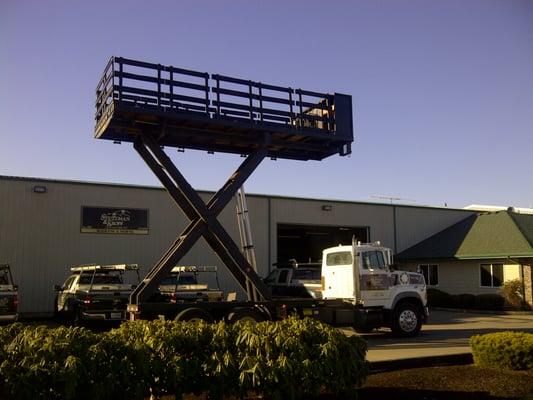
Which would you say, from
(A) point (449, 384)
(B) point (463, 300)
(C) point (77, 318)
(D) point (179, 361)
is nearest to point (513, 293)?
(B) point (463, 300)

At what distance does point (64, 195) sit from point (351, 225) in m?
15.3

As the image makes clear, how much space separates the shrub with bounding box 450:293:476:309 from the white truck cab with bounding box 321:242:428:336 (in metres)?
11.9

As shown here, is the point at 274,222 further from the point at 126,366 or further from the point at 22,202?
the point at 126,366

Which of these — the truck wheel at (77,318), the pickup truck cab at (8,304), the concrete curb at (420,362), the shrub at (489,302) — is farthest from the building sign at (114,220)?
the concrete curb at (420,362)

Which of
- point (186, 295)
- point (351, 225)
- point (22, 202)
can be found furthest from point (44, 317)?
point (351, 225)

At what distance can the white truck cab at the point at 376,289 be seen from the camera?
616 inches

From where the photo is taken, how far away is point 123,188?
1017 inches

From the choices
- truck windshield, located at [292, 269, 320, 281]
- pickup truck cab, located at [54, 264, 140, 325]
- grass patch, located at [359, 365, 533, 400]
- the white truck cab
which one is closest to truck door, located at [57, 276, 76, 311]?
pickup truck cab, located at [54, 264, 140, 325]

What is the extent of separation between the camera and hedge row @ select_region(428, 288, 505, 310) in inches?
1022

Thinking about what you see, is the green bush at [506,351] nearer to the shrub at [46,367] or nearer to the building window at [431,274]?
the shrub at [46,367]

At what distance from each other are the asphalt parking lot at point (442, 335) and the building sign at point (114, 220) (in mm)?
11482

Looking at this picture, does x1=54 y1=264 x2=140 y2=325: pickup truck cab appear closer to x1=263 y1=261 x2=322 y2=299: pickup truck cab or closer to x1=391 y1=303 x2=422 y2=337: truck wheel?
x1=263 y1=261 x2=322 y2=299: pickup truck cab

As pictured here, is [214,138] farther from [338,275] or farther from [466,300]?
[466,300]

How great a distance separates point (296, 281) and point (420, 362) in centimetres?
1152
